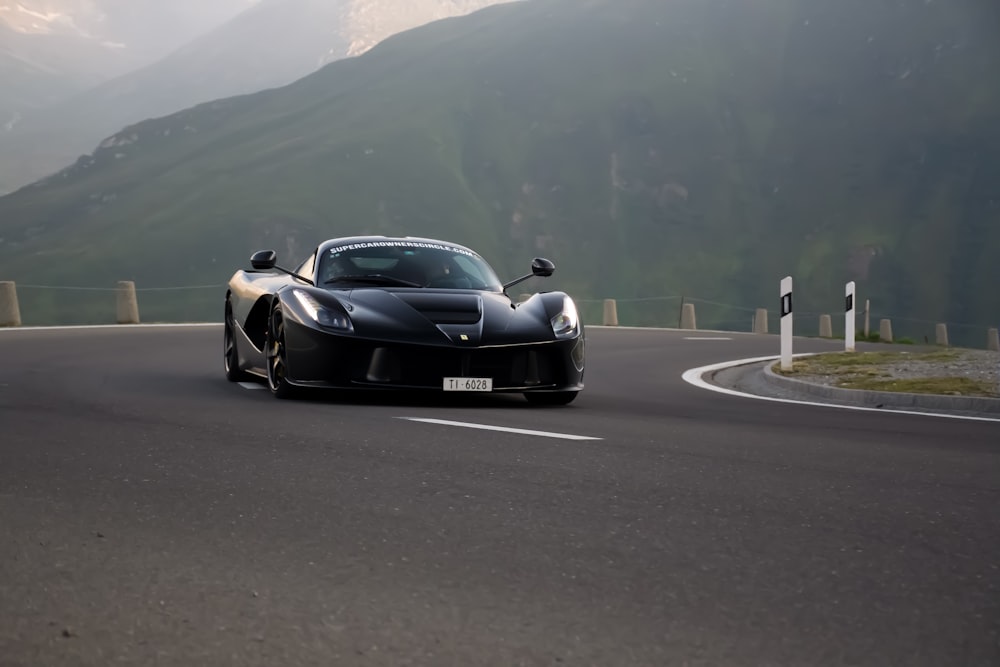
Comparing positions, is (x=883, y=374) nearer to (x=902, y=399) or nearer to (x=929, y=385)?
(x=929, y=385)

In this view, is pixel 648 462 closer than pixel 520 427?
Yes

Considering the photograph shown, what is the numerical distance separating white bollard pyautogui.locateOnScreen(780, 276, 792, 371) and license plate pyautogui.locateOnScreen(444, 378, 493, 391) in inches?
250

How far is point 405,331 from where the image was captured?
9.63 m

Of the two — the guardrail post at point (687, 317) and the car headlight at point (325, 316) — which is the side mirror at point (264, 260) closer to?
the car headlight at point (325, 316)

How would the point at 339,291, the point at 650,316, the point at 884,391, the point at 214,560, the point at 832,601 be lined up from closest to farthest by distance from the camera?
the point at 832,601, the point at 214,560, the point at 339,291, the point at 884,391, the point at 650,316

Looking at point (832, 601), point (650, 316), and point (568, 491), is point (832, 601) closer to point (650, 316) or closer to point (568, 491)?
point (568, 491)

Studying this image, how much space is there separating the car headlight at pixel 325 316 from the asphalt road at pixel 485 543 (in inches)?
48.7

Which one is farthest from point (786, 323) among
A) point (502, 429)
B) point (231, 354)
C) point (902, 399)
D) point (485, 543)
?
point (485, 543)

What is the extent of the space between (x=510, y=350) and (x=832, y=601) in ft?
20.2

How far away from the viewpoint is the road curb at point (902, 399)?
11469 millimetres

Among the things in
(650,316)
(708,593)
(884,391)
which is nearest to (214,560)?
(708,593)

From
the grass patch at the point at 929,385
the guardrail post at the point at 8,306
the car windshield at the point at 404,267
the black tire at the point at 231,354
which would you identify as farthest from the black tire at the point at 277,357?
the guardrail post at the point at 8,306

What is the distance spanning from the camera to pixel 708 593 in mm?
3795

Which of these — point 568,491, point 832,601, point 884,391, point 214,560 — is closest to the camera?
point 832,601
